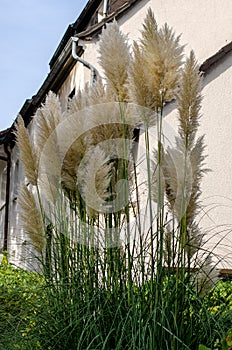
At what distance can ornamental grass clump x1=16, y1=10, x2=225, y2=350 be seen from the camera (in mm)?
2742

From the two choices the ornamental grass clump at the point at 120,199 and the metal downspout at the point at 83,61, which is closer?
the ornamental grass clump at the point at 120,199

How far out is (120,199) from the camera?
3.05m

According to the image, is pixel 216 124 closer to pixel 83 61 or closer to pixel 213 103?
pixel 213 103

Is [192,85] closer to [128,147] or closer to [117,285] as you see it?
[128,147]

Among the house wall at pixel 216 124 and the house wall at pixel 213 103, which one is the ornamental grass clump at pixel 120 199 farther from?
the house wall at pixel 216 124

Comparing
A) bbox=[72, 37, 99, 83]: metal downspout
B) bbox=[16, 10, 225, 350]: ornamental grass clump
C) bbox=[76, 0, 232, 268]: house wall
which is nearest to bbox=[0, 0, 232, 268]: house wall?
bbox=[76, 0, 232, 268]: house wall

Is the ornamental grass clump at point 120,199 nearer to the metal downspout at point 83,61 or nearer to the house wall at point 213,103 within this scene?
the house wall at point 213,103

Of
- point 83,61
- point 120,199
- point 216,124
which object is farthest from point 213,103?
point 83,61

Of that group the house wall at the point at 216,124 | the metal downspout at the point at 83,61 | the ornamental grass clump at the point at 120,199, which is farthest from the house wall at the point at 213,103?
the metal downspout at the point at 83,61

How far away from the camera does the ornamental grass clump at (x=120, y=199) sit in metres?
2.74

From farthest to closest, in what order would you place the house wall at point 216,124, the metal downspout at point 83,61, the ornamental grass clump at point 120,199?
the metal downspout at point 83,61 < the house wall at point 216,124 < the ornamental grass clump at point 120,199

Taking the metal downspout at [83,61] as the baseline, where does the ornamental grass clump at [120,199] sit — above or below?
below

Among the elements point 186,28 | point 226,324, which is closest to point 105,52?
point 226,324

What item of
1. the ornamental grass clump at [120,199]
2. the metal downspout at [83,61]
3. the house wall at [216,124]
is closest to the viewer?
the ornamental grass clump at [120,199]
